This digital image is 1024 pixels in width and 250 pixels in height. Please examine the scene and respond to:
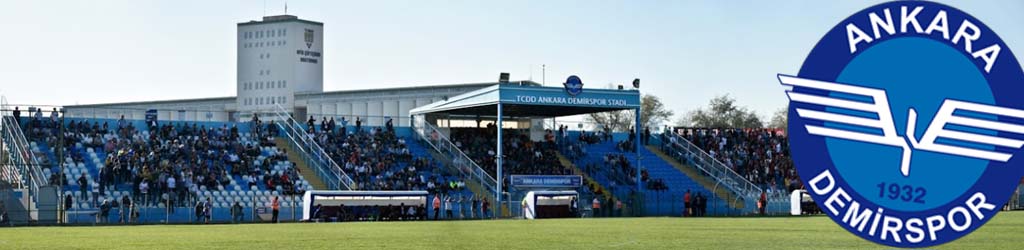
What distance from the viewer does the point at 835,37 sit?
4.34 m

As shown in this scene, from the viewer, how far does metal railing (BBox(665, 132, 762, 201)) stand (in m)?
63.0

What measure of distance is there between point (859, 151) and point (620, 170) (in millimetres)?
62509

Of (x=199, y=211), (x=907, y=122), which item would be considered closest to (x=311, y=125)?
(x=199, y=211)

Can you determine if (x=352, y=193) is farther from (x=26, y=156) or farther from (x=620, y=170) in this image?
(x=620, y=170)

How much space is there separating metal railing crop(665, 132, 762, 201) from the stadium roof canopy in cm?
666

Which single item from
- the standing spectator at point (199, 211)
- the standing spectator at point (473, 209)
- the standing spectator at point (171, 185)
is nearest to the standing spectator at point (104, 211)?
the standing spectator at point (199, 211)

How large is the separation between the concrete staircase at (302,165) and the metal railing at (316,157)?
148 mm

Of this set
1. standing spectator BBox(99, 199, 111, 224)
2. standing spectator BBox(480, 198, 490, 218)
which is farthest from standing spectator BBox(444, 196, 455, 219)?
standing spectator BBox(99, 199, 111, 224)

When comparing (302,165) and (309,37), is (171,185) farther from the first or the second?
(309,37)

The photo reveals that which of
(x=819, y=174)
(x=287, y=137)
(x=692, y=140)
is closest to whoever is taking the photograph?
(x=819, y=174)

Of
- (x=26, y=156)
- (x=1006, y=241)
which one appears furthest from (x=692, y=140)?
(x=1006, y=241)

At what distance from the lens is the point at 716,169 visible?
66.9 meters

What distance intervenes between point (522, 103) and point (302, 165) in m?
10.4

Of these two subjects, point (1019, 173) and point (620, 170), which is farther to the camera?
point (620, 170)
